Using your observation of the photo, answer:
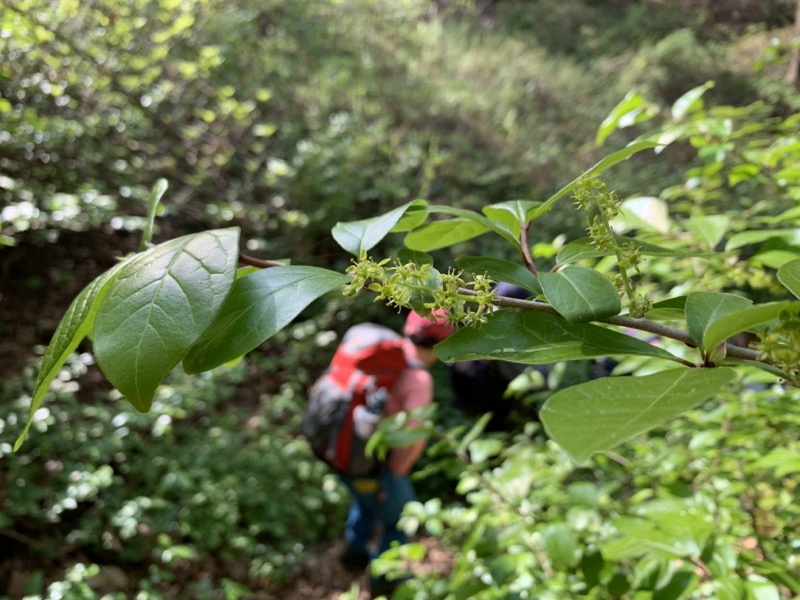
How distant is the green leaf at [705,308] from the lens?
0.99 feet

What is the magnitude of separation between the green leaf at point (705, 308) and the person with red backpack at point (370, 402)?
1.51 m

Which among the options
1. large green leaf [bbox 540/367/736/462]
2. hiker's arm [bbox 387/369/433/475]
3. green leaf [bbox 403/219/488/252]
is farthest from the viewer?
hiker's arm [bbox 387/369/433/475]

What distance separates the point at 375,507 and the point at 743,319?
7.71 ft

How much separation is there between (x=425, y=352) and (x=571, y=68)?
5386mm

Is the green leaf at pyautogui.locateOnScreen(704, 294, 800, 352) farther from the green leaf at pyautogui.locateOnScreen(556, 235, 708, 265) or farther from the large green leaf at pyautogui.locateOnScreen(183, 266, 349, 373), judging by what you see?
the large green leaf at pyautogui.locateOnScreen(183, 266, 349, 373)

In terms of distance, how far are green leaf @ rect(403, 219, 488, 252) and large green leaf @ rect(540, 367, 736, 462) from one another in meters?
0.23

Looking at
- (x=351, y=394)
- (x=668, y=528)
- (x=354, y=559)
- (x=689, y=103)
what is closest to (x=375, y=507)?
(x=354, y=559)

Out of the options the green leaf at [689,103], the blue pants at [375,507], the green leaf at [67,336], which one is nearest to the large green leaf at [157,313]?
the green leaf at [67,336]

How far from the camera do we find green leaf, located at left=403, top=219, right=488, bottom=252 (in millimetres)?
468

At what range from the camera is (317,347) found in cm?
351

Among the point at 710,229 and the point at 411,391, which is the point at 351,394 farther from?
the point at 710,229

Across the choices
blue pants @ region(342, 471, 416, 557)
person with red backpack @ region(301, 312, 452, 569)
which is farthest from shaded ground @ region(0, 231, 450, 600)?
person with red backpack @ region(301, 312, 452, 569)

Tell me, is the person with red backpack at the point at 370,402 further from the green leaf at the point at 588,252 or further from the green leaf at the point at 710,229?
the green leaf at the point at 588,252

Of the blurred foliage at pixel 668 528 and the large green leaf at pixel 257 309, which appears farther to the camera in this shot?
the blurred foliage at pixel 668 528
